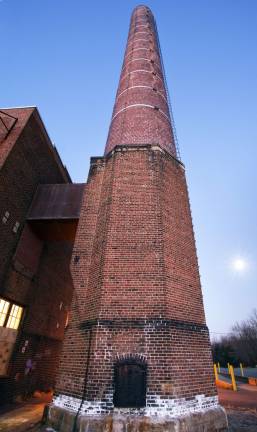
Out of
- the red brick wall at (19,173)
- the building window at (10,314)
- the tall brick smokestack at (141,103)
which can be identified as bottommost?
the building window at (10,314)

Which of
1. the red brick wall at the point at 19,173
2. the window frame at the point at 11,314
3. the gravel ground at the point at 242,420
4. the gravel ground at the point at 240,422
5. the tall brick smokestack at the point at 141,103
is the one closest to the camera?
the gravel ground at the point at 240,422

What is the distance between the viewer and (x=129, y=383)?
219 inches

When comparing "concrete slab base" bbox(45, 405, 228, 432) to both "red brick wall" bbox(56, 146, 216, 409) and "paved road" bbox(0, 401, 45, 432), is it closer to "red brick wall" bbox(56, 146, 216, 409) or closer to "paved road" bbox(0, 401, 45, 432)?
"red brick wall" bbox(56, 146, 216, 409)

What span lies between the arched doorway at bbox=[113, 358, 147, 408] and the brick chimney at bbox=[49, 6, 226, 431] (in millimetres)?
18

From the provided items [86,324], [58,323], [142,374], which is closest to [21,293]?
[58,323]

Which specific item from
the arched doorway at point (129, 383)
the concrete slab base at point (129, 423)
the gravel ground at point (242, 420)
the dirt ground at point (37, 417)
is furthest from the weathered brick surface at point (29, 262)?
the gravel ground at point (242, 420)

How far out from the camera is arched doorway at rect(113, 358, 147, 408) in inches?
214

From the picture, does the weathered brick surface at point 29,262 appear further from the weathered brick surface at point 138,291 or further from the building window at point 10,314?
the weathered brick surface at point 138,291

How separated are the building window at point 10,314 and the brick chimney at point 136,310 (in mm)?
3055

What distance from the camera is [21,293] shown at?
31.2ft

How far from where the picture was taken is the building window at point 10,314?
866 cm

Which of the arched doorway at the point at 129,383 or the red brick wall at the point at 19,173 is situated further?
the red brick wall at the point at 19,173

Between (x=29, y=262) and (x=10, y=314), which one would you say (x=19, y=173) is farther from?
(x=10, y=314)

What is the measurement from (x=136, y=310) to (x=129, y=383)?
1.42 meters
